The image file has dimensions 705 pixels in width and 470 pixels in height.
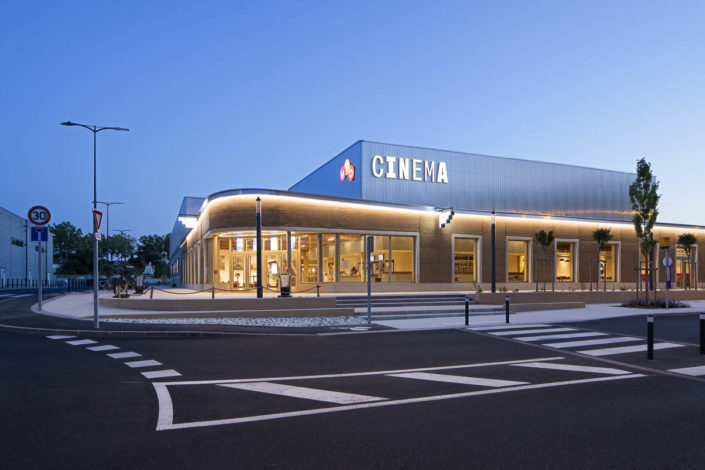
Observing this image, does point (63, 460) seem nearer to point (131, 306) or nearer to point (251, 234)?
point (131, 306)

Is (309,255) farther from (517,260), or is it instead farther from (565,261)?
(565,261)

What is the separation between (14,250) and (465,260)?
228 ft

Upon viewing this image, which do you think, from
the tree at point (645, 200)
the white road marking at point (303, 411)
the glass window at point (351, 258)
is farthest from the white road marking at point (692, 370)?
the glass window at point (351, 258)

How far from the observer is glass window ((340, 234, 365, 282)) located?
1137 inches

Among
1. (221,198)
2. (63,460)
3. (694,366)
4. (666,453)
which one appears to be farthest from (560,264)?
(63,460)

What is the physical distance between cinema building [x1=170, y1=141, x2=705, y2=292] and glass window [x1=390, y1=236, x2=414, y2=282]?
0.21 feet

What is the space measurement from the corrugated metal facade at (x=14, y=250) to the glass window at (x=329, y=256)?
50237 millimetres

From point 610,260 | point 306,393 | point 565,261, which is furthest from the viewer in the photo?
point 610,260

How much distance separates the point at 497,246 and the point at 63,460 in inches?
1226

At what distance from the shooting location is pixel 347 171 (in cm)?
3344

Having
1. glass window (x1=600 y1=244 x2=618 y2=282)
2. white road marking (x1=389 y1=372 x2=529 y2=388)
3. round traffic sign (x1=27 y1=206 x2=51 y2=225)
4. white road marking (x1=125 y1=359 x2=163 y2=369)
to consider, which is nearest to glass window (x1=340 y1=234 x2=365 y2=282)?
round traffic sign (x1=27 y1=206 x2=51 y2=225)

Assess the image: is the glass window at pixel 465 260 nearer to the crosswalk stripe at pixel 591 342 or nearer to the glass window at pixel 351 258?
the glass window at pixel 351 258

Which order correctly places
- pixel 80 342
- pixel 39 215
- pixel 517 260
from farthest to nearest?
pixel 517 260
pixel 39 215
pixel 80 342

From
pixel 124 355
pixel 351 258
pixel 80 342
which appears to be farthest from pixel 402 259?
pixel 124 355
